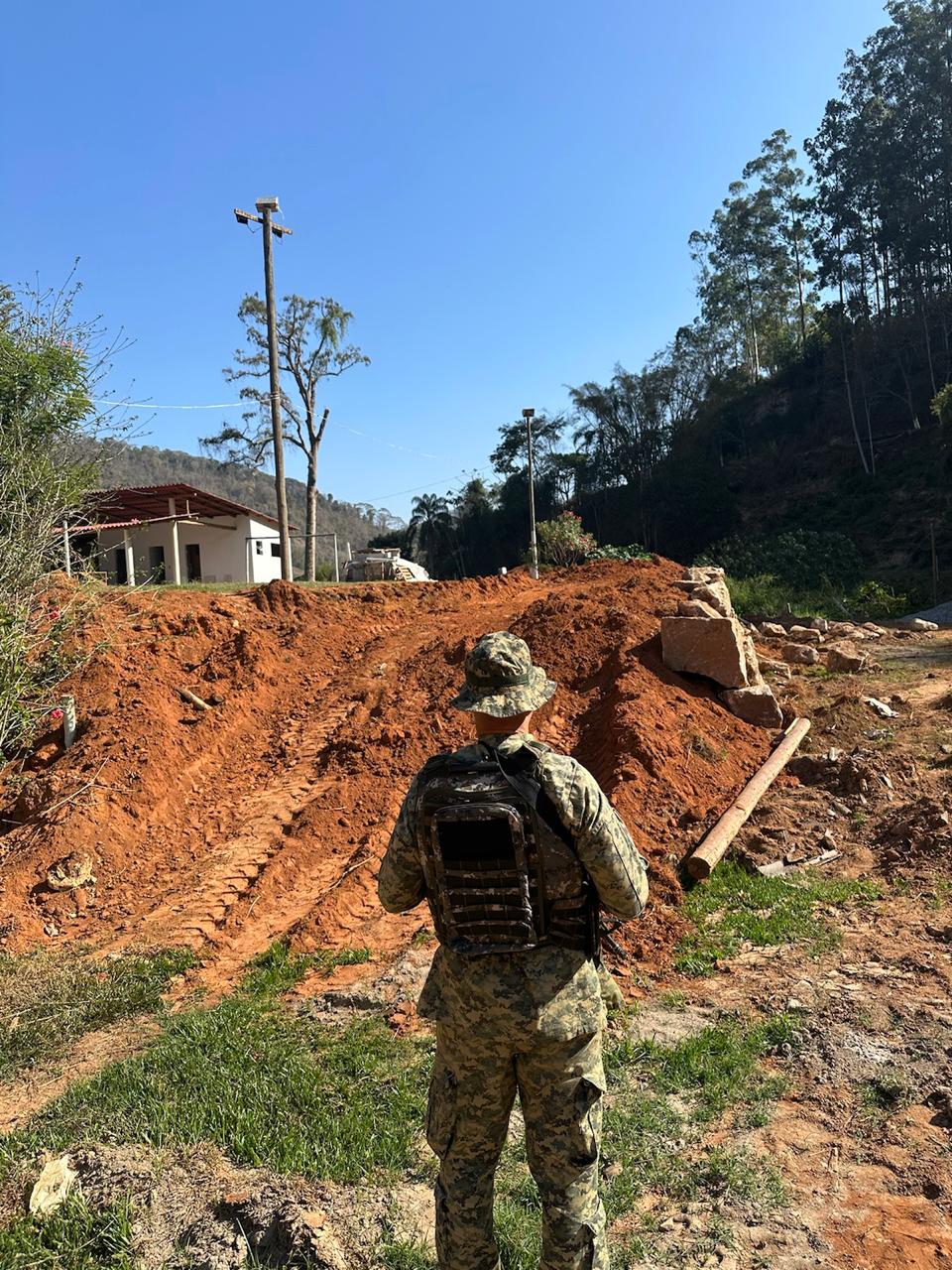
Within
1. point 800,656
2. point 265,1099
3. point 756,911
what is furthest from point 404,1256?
point 800,656

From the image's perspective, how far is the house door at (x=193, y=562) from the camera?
27719 millimetres

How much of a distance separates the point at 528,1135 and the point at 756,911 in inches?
140

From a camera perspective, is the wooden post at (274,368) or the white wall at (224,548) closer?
the wooden post at (274,368)

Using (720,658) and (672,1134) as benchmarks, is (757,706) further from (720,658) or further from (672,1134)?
(672,1134)

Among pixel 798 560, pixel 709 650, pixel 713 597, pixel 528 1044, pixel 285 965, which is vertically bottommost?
pixel 285 965

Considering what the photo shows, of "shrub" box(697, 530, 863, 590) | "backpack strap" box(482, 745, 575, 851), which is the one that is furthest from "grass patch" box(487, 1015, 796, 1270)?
"shrub" box(697, 530, 863, 590)

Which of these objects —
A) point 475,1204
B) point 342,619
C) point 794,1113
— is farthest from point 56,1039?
point 342,619

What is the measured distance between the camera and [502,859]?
7.63 feet

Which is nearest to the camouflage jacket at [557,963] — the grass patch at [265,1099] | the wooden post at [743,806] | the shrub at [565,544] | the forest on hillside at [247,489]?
the grass patch at [265,1099]

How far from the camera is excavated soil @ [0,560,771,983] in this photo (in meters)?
6.20

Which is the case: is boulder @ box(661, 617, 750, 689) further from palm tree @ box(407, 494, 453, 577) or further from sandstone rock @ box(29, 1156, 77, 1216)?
palm tree @ box(407, 494, 453, 577)

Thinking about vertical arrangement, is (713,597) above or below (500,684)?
above

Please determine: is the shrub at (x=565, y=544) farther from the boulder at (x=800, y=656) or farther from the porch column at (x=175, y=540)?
the porch column at (x=175, y=540)

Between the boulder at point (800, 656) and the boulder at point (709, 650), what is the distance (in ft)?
8.13
